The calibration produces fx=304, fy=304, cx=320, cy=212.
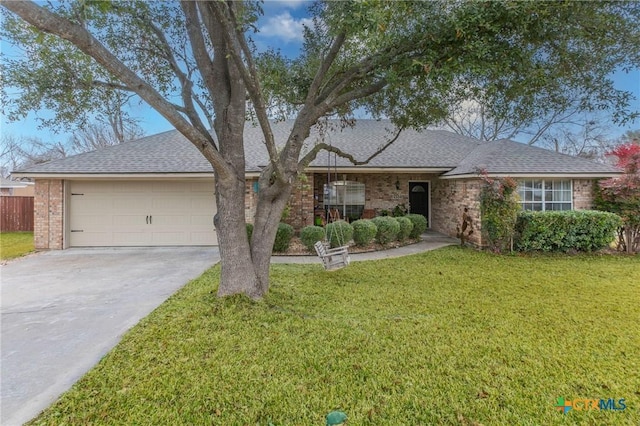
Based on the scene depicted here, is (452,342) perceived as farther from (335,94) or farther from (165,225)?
(165,225)

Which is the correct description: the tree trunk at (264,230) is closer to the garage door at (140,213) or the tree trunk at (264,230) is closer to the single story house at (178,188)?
the single story house at (178,188)

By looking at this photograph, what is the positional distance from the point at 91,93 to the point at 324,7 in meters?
4.86

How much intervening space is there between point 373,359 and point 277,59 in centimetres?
585

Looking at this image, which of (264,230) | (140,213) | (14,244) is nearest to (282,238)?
(264,230)

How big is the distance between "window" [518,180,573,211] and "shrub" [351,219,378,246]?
5.50 metres

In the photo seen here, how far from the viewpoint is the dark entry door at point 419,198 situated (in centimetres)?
1435

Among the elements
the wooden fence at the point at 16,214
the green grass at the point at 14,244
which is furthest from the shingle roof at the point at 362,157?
the wooden fence at the point at 16,214

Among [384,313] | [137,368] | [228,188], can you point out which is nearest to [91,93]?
[228,188]

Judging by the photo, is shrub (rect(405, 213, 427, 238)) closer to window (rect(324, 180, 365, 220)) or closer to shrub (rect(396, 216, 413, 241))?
shrub (rect(396, 216, 413, 241))

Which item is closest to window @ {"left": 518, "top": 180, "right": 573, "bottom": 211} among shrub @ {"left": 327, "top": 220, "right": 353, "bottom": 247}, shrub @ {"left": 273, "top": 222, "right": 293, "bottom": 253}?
shrub @ {"left": 327, "top": 220, "right": 353, "bottom": 247}

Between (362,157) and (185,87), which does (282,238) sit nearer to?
(185,87)

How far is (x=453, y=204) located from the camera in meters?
12.0

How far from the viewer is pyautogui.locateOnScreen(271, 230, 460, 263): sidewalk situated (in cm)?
884

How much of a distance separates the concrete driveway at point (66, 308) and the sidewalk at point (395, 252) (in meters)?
2.27
